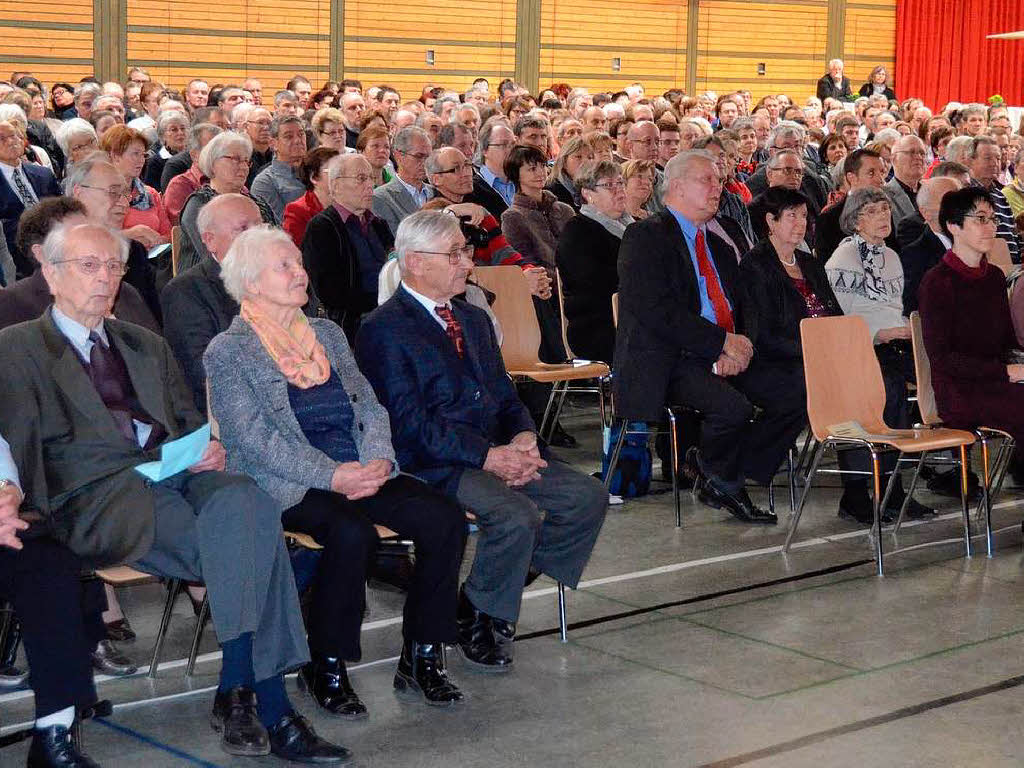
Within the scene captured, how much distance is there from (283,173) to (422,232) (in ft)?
11.5

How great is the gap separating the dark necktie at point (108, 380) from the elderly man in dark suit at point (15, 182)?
2.87 m

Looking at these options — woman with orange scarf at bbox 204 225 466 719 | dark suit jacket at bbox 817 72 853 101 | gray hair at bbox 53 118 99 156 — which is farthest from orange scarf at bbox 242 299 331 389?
dark suit jacket at bbox 817 72 853 101

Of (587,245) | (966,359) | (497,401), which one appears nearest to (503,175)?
(587,245)

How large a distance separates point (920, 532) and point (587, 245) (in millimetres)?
1891

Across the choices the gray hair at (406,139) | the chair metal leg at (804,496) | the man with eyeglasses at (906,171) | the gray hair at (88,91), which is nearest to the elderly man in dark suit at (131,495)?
the chair metal leg at (804,496)

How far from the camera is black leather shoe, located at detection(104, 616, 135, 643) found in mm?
3900

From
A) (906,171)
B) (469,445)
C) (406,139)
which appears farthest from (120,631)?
(906,171)

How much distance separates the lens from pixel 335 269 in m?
5.71

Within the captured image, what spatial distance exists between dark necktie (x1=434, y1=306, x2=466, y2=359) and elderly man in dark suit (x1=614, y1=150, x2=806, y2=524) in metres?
1.40

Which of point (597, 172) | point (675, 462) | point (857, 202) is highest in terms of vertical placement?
point (597, 172)

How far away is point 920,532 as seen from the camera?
207 inches

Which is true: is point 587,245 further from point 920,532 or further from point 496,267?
point 920,532

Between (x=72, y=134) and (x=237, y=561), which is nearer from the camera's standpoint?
(x=237, y=561)

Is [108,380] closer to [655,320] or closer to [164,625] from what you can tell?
[164,625]
